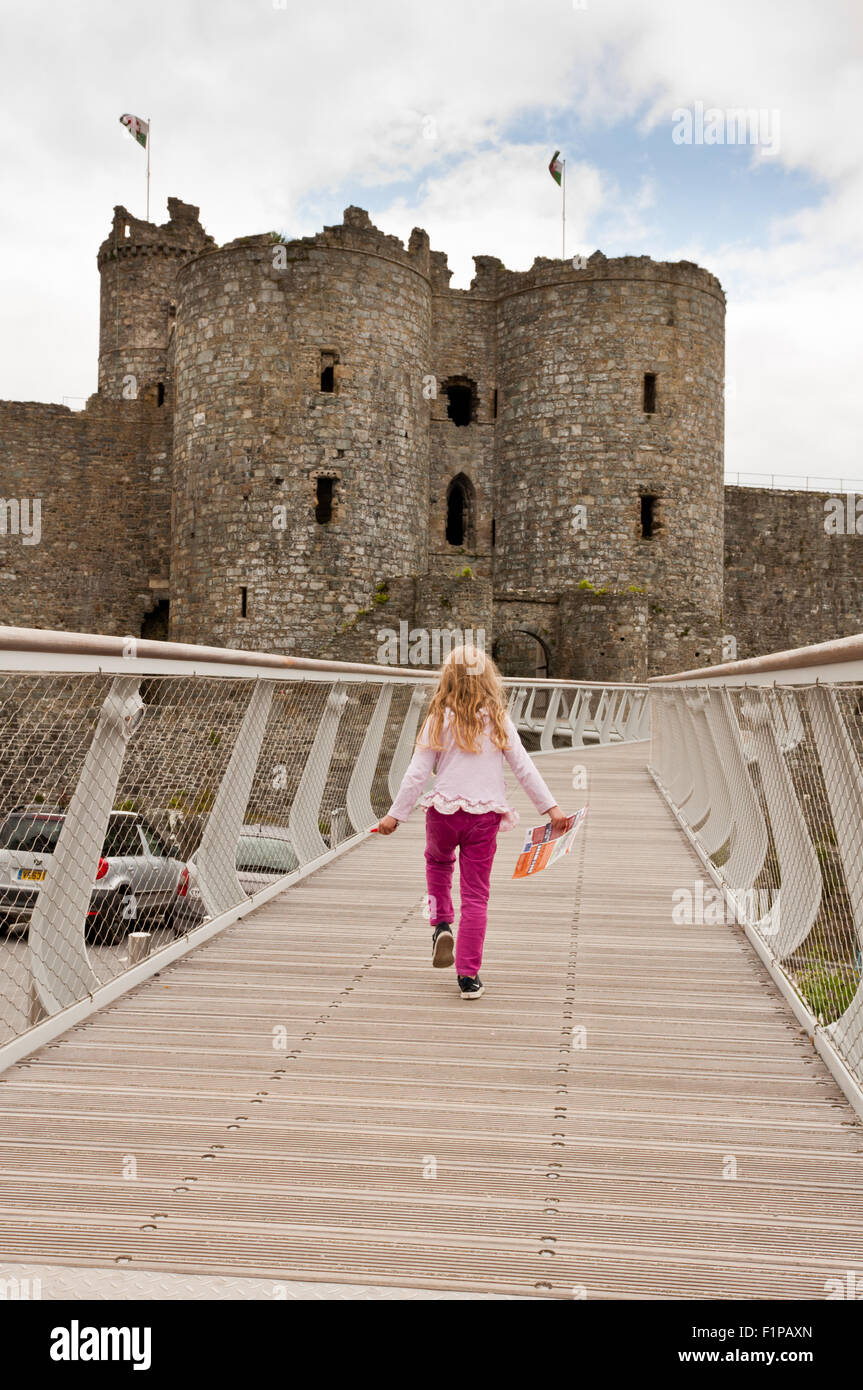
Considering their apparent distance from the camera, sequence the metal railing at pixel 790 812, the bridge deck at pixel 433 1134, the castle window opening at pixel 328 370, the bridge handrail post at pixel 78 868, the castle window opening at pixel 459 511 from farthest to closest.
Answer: the castle window opening at pixel 459 511, the castle window opening at pixel 328 370, the bridge handrail post at pixel 78 868, the metal railing at pixel 790 812, the bridge deck at pixel 433 1134

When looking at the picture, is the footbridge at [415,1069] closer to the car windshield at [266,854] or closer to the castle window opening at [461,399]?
the car windshield at [266,854]

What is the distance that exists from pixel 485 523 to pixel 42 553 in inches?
357

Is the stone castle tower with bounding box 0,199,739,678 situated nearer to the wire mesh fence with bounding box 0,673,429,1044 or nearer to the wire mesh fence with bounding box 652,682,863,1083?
the wire mesh fence with bounding box 0,673,429,1044

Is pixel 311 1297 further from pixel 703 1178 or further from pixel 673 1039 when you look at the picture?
pixel 673 1039

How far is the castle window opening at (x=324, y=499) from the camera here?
68.4ft

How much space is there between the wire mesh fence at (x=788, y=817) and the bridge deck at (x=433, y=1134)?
212 millimetres

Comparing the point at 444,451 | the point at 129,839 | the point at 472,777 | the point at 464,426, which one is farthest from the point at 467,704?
the point at 464,426

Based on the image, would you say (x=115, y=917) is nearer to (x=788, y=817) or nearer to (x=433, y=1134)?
(x=788, y=817)

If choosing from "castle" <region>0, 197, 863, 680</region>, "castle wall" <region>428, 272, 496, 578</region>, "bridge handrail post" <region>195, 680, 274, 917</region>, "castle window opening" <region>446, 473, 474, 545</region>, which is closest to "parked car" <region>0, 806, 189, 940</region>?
"bridge handrail post" <region>195, 680, 274, 917</region>

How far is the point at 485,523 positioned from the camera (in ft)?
79.4

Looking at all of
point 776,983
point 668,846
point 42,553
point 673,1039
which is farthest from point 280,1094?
point 42,553

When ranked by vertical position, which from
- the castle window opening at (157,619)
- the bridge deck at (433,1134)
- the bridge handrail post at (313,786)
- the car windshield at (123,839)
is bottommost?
the bridge deck at (433,1134)

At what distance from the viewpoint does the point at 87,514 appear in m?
25.5

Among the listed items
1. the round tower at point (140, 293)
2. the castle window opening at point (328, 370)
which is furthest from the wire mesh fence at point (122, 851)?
the round tower at point (140, 293)
